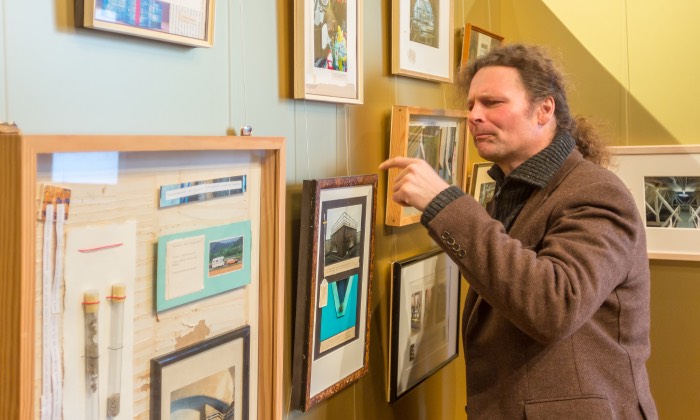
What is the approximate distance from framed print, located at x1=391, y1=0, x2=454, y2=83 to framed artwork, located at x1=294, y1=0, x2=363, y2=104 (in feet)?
0.66

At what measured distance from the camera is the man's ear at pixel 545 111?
1.36 meters

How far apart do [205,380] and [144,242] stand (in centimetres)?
26

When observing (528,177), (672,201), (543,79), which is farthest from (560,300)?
(672,201)

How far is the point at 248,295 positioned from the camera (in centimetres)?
112

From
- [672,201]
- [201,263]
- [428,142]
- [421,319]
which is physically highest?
[428,142]

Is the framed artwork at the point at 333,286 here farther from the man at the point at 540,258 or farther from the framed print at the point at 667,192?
the framed print at the point at 667,192

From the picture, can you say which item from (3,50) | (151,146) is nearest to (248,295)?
(151,146)

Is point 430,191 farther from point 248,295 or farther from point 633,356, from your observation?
point 633,356

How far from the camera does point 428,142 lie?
68.5 inches

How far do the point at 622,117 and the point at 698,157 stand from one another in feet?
0.90

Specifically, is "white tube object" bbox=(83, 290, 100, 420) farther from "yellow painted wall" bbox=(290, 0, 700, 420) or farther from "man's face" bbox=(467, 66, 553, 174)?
"yellow painted wall" bbox=(290, 0, 700, 420)

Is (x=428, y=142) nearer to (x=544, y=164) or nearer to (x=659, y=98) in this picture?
(x=544, y=164)

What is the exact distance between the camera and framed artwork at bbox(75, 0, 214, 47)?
2.72ft

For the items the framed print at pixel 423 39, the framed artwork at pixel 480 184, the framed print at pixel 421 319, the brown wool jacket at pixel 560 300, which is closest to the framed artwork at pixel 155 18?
the brown wool jacket at pixel 560 300
